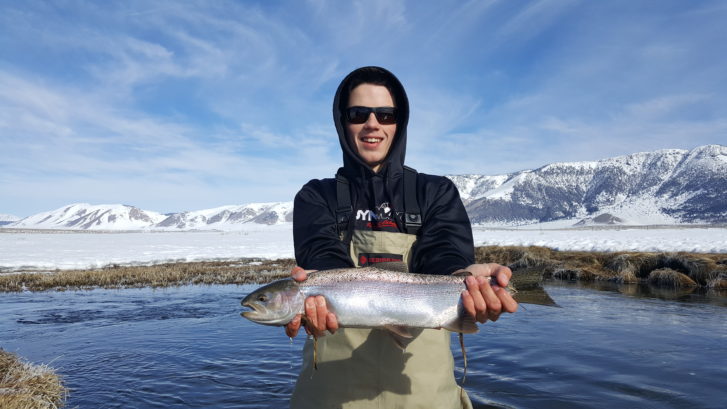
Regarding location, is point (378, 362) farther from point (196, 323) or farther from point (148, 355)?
point (196, 323)

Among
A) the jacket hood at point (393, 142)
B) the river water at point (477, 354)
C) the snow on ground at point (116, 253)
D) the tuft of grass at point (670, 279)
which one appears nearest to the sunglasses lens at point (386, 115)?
the jacket hood at point (393, 142)

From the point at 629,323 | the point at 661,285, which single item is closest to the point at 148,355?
the point at 629,323

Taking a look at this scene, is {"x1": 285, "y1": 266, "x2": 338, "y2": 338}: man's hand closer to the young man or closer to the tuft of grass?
the young man

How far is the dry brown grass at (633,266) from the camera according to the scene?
22234 millimetres

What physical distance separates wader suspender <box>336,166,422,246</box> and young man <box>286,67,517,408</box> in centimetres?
1

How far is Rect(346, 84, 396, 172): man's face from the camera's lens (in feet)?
14.7

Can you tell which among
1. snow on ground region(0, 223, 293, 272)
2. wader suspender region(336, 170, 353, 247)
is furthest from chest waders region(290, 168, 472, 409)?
snow on ground region(0, 223, 293, 272)

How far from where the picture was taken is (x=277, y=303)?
3744 mm

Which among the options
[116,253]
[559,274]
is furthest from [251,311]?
[116,253]

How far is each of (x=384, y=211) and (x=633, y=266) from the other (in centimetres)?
2696

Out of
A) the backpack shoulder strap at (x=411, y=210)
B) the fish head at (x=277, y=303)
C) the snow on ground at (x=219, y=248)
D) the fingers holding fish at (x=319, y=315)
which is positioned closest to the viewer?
the fingers holding fish at (x=319, y=315)

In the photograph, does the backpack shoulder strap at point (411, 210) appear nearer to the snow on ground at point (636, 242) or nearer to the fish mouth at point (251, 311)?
the fish mouth at point (251, 311)

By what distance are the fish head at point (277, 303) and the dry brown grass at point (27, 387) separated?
19.9ft

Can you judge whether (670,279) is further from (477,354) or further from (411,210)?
(411,210)
